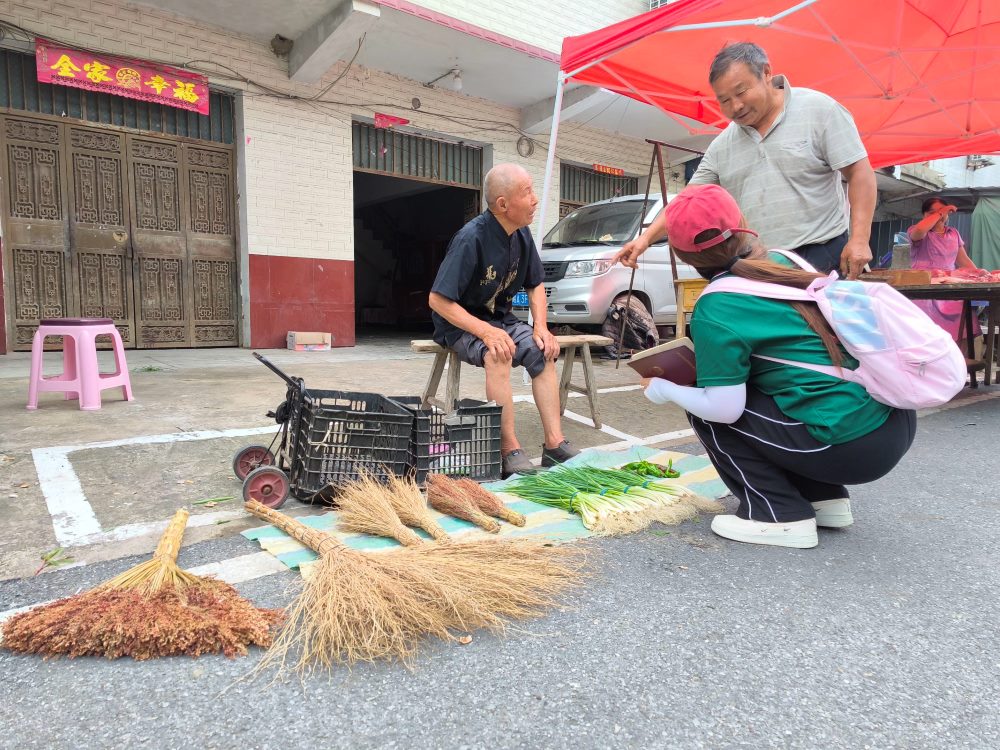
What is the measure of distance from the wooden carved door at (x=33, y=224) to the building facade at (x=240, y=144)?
0.01 m

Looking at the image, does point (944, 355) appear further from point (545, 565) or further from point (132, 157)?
point (132, 157)

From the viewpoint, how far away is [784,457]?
2.22m

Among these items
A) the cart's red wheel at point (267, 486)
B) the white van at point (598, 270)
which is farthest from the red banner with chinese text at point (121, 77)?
the cart's red wheel at point (267, 486)

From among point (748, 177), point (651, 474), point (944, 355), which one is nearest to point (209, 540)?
point (651, 474)

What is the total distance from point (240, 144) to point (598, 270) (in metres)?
4.56

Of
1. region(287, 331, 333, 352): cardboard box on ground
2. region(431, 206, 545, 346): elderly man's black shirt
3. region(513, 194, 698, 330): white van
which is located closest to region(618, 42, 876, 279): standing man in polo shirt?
region(431, 206, 545, 346): elderly man's black shirt

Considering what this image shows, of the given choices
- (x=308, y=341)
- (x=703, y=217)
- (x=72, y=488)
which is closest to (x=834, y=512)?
(x=703, y=217)

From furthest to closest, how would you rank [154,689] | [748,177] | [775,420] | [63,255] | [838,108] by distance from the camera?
[63,255] < [748,177] < [838,108] < [775,420] < [154,689]

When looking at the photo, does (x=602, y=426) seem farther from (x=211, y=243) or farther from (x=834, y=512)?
(x=211, y=243)

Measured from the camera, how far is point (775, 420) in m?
2.20

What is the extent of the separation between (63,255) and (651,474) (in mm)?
6992

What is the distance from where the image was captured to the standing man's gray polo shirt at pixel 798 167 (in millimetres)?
3131

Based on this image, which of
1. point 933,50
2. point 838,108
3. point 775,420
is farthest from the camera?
point 933,50

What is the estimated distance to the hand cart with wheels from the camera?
102 inches
